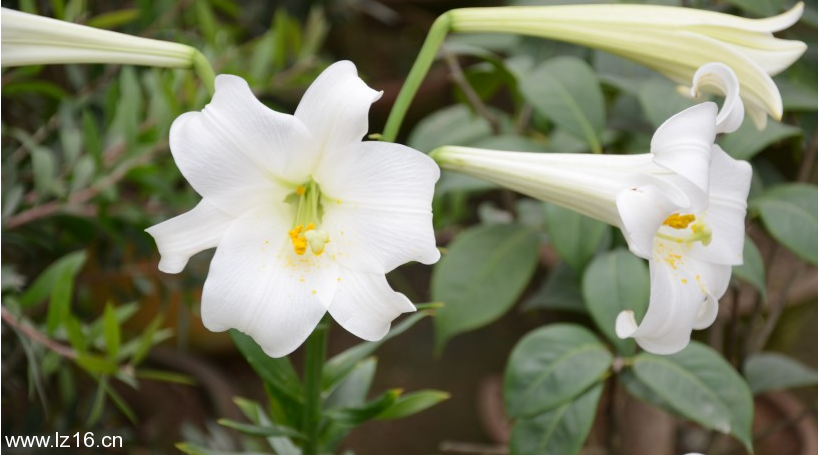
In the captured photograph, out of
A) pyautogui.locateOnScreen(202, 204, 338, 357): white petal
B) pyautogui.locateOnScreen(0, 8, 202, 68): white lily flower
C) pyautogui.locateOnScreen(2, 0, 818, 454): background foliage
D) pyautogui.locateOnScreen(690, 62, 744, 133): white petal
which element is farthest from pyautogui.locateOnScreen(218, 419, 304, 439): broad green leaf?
pyautogui.locateOnScreen(690, 62, 744, 133): white petal

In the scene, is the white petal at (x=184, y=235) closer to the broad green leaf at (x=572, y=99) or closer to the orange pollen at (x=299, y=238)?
the orange pollen at (x=299, y=238)

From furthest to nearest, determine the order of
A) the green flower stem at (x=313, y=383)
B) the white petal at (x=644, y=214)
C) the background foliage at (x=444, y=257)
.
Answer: the background foliage at (x=444, y=257)
the green flower stem at (x=313, y=383)
the white petal at (x=644, y=214)

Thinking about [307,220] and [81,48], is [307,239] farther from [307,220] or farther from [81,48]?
[81,48]

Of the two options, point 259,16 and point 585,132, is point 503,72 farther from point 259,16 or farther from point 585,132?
point 259,16

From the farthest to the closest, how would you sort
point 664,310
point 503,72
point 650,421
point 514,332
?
point 514,332 < point 650,421 < point 503,72 < point 664,310

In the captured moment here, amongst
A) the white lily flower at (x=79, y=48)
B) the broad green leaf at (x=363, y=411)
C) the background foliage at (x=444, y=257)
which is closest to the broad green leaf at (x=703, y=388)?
the background foliage at (x=444, y=257)

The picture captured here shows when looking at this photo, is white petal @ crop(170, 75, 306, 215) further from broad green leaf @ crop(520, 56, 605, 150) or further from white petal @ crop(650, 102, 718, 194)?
broad green leaf @ crop(520, 56, 605, 150)

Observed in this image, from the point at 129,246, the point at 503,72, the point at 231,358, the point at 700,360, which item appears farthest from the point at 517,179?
the point at 231,358
